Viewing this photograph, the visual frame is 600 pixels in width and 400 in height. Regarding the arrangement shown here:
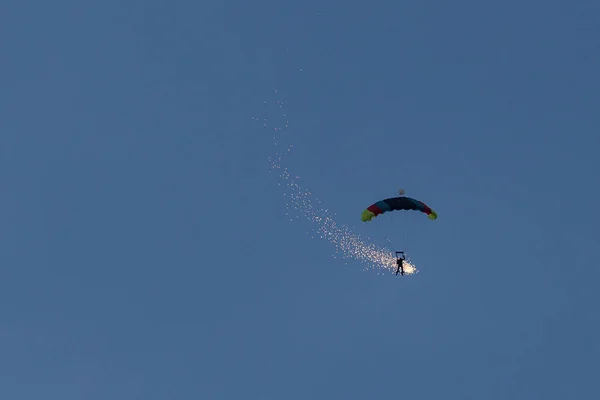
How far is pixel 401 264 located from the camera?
1485 inches

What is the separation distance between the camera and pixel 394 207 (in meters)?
38.3

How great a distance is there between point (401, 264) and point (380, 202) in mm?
3794

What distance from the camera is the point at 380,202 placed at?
127 feet

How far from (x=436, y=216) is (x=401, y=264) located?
3661 millimetres

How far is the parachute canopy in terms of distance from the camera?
38094 mm

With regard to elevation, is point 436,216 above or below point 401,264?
above

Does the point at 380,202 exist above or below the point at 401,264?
above

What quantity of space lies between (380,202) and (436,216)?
3.40 m

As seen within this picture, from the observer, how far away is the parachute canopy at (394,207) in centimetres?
3809

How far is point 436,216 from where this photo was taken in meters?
38.8
